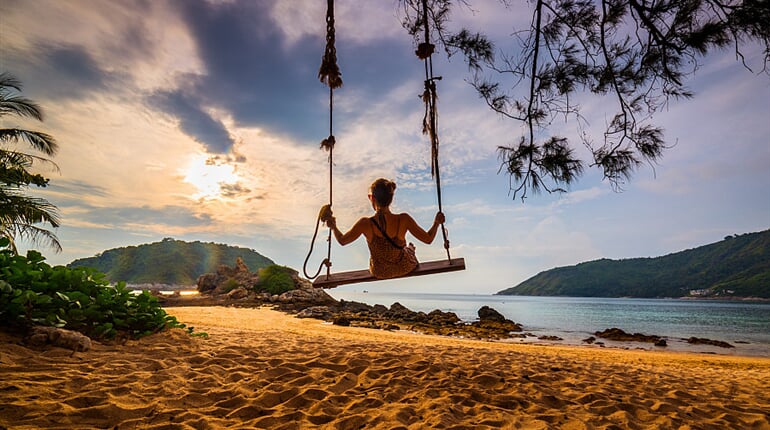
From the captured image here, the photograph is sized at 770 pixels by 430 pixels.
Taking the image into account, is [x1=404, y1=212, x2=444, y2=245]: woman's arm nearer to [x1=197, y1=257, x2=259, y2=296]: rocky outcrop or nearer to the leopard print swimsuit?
the leopard print swimsuit

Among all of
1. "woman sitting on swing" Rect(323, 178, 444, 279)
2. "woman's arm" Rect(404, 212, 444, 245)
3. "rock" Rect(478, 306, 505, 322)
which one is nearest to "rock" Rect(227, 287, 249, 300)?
"rock" Rect(478, 306, 505, 322)

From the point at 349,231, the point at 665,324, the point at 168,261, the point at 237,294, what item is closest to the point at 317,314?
the point at 237,294

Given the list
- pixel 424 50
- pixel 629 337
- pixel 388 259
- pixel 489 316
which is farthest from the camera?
pixel 489 316

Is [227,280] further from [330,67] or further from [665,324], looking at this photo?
[665,324]

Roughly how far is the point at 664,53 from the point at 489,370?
425 centimetres

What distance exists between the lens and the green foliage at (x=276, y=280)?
2091 cm

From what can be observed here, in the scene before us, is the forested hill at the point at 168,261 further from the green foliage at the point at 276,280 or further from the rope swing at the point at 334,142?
the rope swing at the point at 334,142

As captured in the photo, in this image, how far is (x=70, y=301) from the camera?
4.06 meters

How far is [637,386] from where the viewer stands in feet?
13.2

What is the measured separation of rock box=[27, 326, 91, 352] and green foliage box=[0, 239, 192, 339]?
18 centimetres

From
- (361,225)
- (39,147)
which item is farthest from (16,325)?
(39,147)

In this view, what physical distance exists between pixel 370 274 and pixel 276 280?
59.5 ft

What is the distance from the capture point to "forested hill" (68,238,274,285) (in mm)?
56562

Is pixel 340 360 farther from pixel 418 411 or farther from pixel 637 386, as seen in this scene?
pixel 637 386
